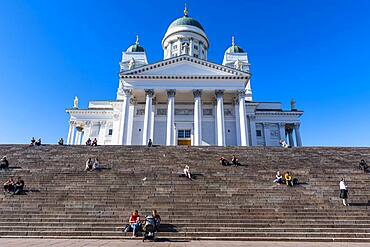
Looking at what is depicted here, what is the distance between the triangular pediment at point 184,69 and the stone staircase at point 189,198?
15858mm

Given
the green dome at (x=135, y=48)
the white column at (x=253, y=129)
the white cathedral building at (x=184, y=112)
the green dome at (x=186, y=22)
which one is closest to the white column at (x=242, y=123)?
the white cathedral building at (x=184, y=112)

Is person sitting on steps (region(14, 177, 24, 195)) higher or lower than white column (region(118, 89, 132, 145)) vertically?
lower

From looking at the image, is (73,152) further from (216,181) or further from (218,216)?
(218,216)

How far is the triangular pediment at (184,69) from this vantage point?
113 feet

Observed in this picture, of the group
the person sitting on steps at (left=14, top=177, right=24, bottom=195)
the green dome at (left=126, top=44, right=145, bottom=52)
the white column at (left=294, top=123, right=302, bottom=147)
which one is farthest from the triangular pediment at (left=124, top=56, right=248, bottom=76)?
the person sitting on steps at (left=14, top=177, right=24, bottom=195)

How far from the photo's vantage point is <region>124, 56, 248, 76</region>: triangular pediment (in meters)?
34.3

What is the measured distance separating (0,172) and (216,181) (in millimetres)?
12917

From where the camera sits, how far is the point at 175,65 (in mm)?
35250

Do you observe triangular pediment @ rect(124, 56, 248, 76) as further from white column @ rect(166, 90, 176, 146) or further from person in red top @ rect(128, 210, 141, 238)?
person in red top @ rect(128, 210, 141, 238)

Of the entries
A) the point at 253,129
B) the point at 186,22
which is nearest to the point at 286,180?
the point at 253,129

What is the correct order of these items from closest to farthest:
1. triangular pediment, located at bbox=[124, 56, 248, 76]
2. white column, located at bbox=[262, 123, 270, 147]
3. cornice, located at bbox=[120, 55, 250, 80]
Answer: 1. cornice, located at bbox=[120, 55, 250, 80]
2. triangular pediment, located at bbox=[124, 56, 248, 76]
3. white column, located at bbox=[262, 123, 270, 147]

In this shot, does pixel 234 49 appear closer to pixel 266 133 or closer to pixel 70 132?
pixel 266 133

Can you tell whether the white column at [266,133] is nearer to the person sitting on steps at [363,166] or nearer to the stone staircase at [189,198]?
the stone staircase at [189,198]

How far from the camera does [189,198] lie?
531 inches
